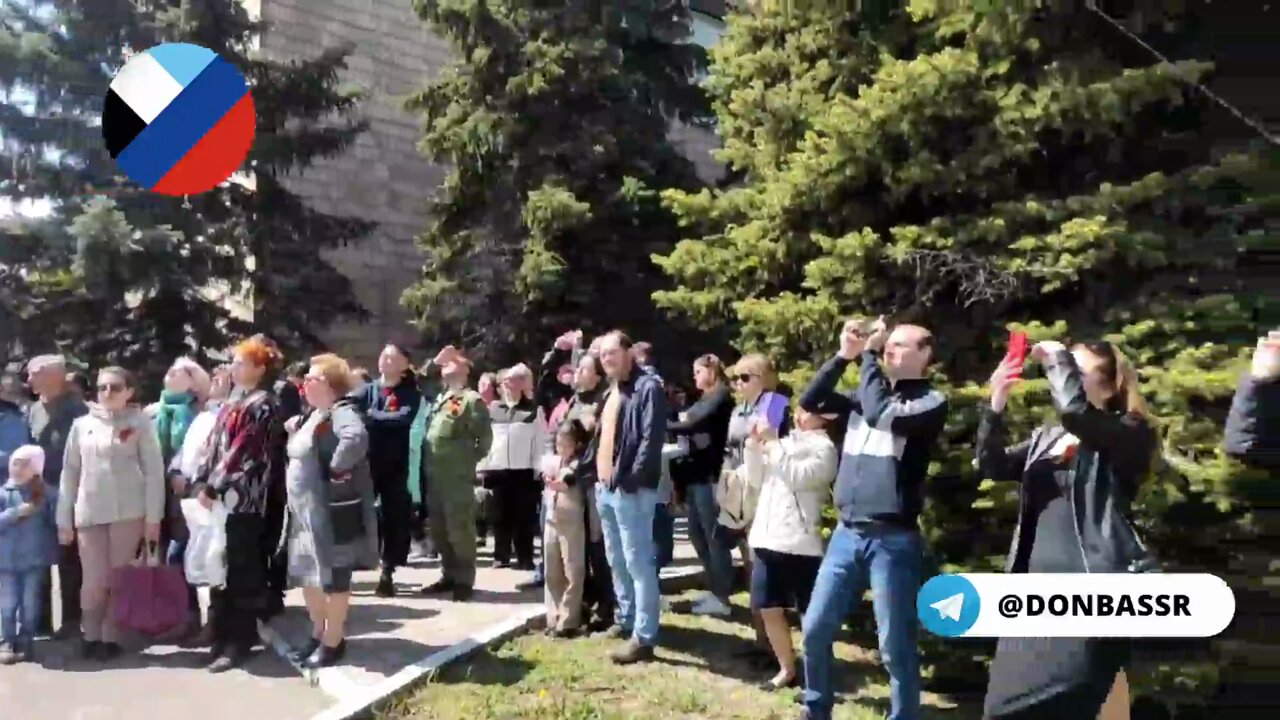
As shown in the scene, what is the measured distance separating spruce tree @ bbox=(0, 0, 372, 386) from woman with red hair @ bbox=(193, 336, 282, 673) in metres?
7.70

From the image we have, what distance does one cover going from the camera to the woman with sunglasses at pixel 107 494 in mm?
6234

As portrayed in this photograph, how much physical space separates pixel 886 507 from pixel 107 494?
4.56 metres

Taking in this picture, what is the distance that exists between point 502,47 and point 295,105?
3231mm

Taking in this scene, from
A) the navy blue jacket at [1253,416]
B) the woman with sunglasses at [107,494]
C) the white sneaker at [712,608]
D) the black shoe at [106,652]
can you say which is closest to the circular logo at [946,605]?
the navy blue jacket at [1253,416]

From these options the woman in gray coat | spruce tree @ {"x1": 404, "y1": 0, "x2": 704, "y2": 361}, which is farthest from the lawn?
spruce tree @ {"x1": 404, "y1": 0, "x2": 704, "y2": 361}

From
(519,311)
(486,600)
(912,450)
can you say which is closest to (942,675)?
(912,450)

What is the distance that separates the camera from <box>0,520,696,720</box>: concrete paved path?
5391 millimetres

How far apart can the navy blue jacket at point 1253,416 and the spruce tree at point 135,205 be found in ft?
39.8

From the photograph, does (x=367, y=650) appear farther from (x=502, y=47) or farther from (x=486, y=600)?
(x=502, y=47)

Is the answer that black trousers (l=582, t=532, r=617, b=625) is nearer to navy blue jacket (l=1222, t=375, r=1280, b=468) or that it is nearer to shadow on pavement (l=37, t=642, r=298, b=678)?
shadow on pavement (l=37, t=642, r=298, b=678)

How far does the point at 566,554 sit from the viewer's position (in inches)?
261

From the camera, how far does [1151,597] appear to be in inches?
153

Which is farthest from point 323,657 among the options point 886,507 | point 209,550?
point 886,507

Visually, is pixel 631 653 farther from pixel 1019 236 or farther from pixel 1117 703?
pixel 1019 236
